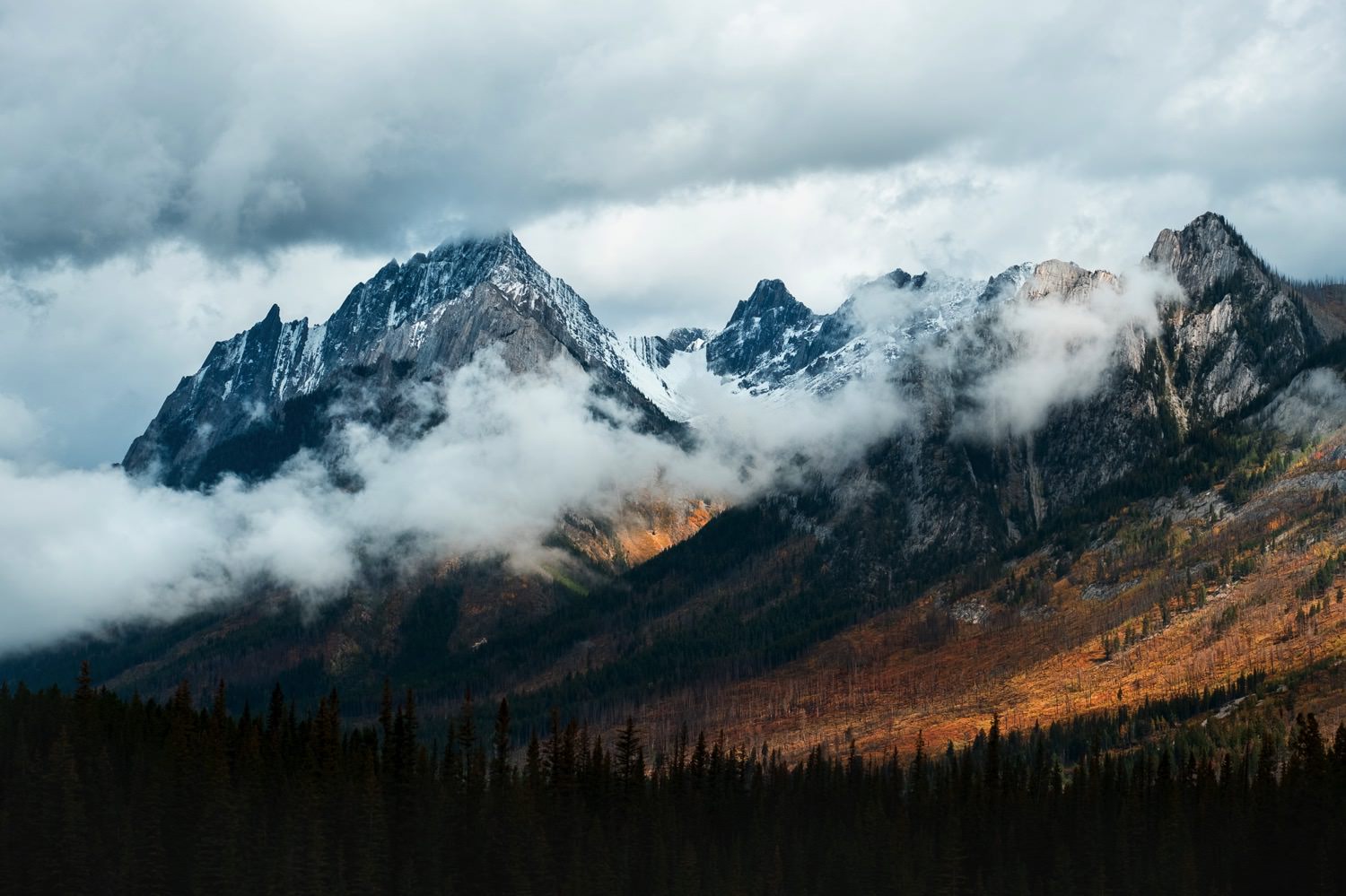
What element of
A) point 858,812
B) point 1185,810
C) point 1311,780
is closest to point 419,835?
point 858,812

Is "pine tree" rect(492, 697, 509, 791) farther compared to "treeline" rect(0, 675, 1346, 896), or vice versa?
"pine tree" rect(492, 697, 509, 791)

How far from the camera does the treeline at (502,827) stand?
138 m

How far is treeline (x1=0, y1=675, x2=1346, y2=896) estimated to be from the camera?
138m

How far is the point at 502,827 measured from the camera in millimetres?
160000

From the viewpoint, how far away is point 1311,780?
18825 centimetres

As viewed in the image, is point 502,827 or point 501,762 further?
point 501,762

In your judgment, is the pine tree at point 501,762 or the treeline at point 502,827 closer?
the treeline at point 502,827

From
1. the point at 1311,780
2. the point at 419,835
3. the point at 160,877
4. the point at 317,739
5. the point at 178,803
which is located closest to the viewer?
the point at 160,877

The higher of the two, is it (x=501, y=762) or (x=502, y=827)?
(x=501, y=762)

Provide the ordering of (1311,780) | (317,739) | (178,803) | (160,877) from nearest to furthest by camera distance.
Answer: (160,877)
(178,803)
(317,739)
(1311,780)

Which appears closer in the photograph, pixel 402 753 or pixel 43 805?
pixel 43 805

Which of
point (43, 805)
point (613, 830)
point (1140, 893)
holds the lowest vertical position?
point (1140, 893)

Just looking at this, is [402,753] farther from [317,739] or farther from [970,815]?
[970,815]

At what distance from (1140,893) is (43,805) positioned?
4605 inches
